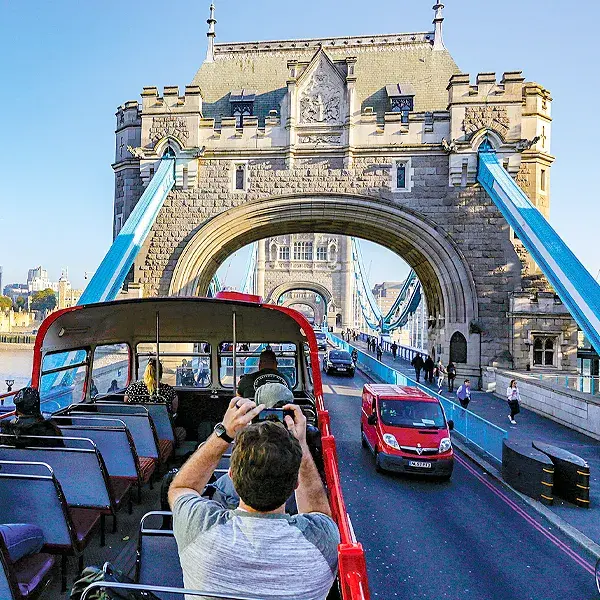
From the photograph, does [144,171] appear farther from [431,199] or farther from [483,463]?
[483,463]

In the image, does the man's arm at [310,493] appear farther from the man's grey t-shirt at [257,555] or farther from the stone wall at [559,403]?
the stone wall at [559,403]

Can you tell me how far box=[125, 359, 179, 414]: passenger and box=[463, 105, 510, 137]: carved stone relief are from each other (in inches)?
660

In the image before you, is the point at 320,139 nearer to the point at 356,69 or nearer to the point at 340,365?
the point at 356,69

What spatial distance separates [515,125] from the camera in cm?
1777

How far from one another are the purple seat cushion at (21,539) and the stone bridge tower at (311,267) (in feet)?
217

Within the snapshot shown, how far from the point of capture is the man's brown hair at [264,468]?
148 cm

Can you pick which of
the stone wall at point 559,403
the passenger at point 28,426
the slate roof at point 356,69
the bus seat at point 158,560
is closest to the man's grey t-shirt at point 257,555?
the bus seat at point 158,560

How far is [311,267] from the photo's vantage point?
2776 inches

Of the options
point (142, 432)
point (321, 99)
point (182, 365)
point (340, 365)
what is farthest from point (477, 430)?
point (321, 99)

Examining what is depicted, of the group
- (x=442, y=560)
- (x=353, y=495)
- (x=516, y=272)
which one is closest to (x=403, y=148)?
(x=516, y=272)

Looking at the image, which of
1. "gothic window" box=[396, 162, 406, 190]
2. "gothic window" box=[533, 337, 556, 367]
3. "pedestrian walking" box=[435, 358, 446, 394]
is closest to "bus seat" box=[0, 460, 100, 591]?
"pedestrian walking" box=[435, 358, 446, 394]

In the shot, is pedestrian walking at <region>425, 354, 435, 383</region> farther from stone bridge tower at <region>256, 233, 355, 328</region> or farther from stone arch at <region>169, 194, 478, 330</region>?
stone bridge tower at <region>256, 233, 355, 328</region>

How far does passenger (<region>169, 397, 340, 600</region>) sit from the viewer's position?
1476 millimetres

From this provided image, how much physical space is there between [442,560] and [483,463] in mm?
4252
